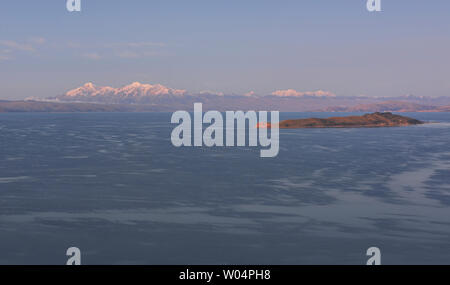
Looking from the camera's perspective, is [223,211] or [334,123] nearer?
[223,211]

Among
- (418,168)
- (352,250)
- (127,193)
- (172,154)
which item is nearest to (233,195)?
(127,193)

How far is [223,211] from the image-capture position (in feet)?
117

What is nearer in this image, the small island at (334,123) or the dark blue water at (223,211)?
the dark blue water at (223,211)

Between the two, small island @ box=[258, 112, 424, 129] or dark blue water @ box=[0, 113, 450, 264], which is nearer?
dark blue water @ box=[0, 113, 450, 264]

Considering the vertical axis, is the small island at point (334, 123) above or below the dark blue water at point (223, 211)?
above

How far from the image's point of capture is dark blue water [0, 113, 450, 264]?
86.0ft

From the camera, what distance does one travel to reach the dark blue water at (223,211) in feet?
86.0

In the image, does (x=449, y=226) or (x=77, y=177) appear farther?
(x=77, y=177)

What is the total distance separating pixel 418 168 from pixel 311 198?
85.5 feet

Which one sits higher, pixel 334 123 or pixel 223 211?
pixel 334 123

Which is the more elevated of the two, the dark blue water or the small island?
the small island
